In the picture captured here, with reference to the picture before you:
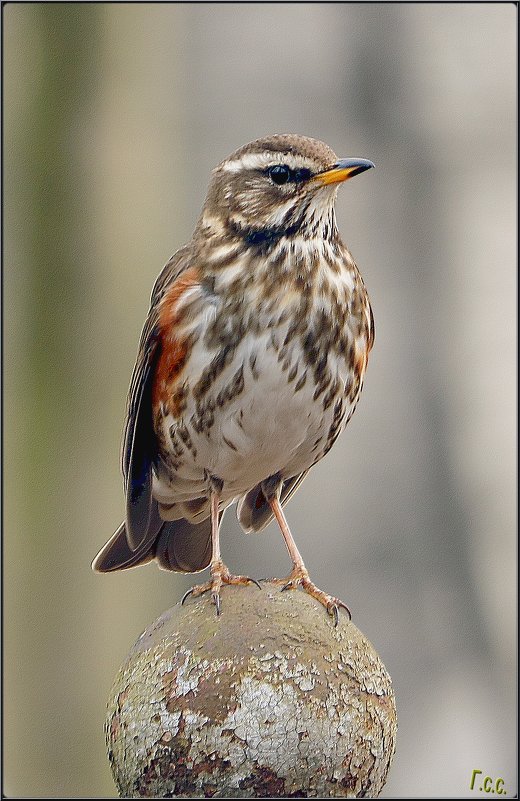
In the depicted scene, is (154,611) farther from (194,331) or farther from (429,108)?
(194,331)

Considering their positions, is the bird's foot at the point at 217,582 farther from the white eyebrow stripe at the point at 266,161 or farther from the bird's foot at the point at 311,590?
the white eyebrow stripe at the point at 266,161

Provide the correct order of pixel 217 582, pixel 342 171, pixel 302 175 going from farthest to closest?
pixel 302 175
pixel 342 171
pixel 217 582

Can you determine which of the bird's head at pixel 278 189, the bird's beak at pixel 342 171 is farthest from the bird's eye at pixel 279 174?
the bird's beak at pixel 342 171

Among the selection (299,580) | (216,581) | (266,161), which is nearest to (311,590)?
(299,580)

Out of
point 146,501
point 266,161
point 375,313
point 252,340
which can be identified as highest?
point 266,161

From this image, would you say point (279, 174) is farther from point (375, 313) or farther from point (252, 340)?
point (375, 313)

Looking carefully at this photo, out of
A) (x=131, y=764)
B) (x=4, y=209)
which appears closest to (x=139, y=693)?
(x=131, y=764)

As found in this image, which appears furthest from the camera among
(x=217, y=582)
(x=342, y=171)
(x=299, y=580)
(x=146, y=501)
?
(x=146, y=501)
